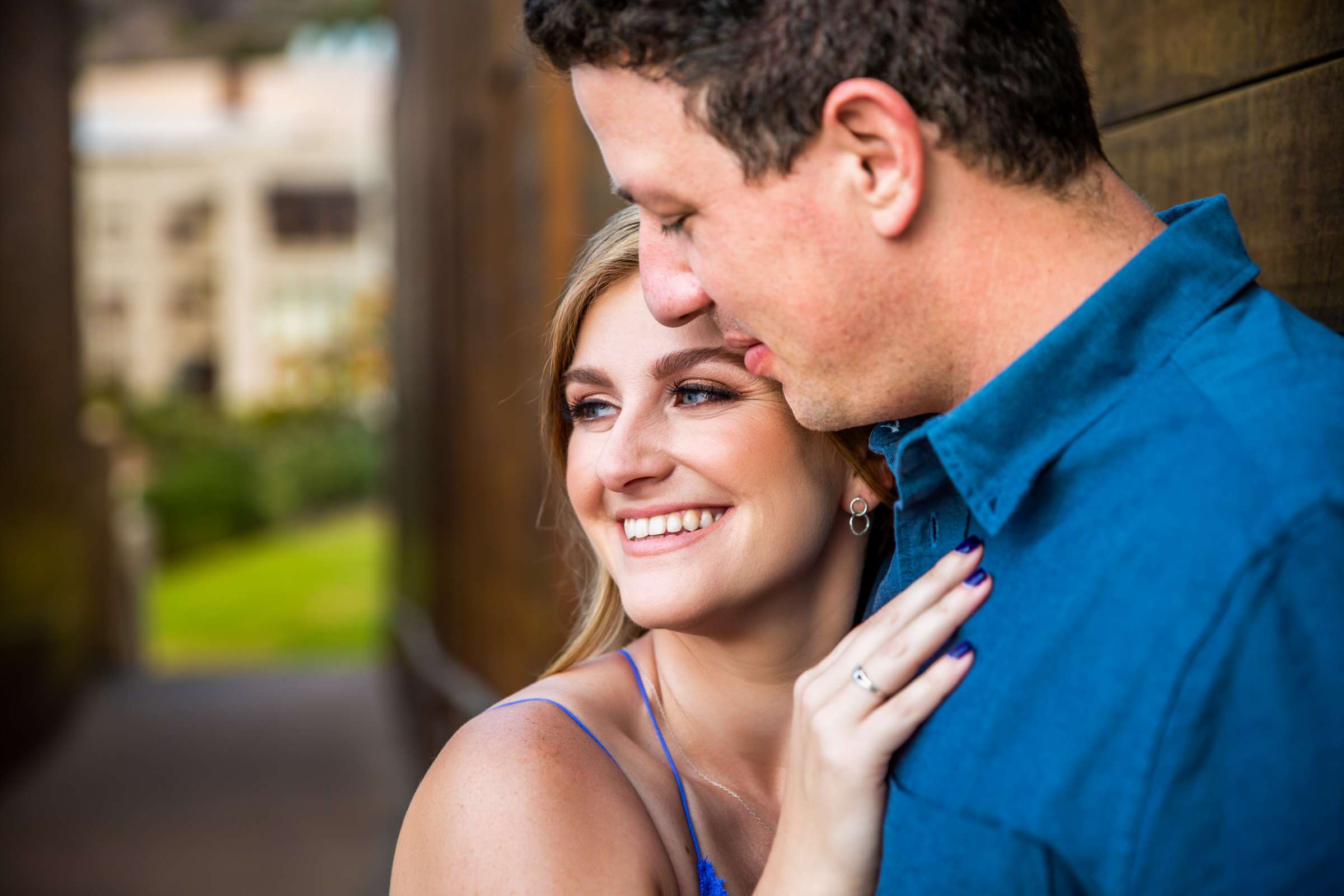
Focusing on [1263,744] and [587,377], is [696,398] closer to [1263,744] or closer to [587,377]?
[587,377]

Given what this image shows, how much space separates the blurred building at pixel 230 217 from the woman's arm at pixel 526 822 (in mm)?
20109

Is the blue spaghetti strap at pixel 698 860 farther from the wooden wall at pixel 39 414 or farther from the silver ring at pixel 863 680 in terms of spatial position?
the wooden wall at pixel 39 414

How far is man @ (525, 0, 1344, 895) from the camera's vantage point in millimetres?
924

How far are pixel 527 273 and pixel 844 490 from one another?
2896 mm

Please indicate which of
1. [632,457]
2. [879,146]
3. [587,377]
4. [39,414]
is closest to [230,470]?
[39,414]

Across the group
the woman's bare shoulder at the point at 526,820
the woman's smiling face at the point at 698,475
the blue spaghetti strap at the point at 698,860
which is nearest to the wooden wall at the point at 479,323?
→ the woman's smiling face at the point at 698,475

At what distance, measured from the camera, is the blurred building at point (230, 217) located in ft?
71.4

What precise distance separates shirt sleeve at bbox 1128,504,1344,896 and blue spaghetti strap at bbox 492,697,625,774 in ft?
2.48

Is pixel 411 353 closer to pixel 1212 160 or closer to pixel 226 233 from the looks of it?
pixel 1212 160

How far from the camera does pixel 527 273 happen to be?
4465 millimetres

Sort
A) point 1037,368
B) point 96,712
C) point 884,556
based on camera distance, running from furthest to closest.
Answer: point 96,712 < point 884,556 < point 1037,368

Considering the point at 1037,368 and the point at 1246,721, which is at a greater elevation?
the point at 1037,368

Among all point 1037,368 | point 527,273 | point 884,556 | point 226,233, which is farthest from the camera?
point 226,233

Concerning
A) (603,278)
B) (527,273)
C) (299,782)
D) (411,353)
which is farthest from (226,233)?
(603,278)
